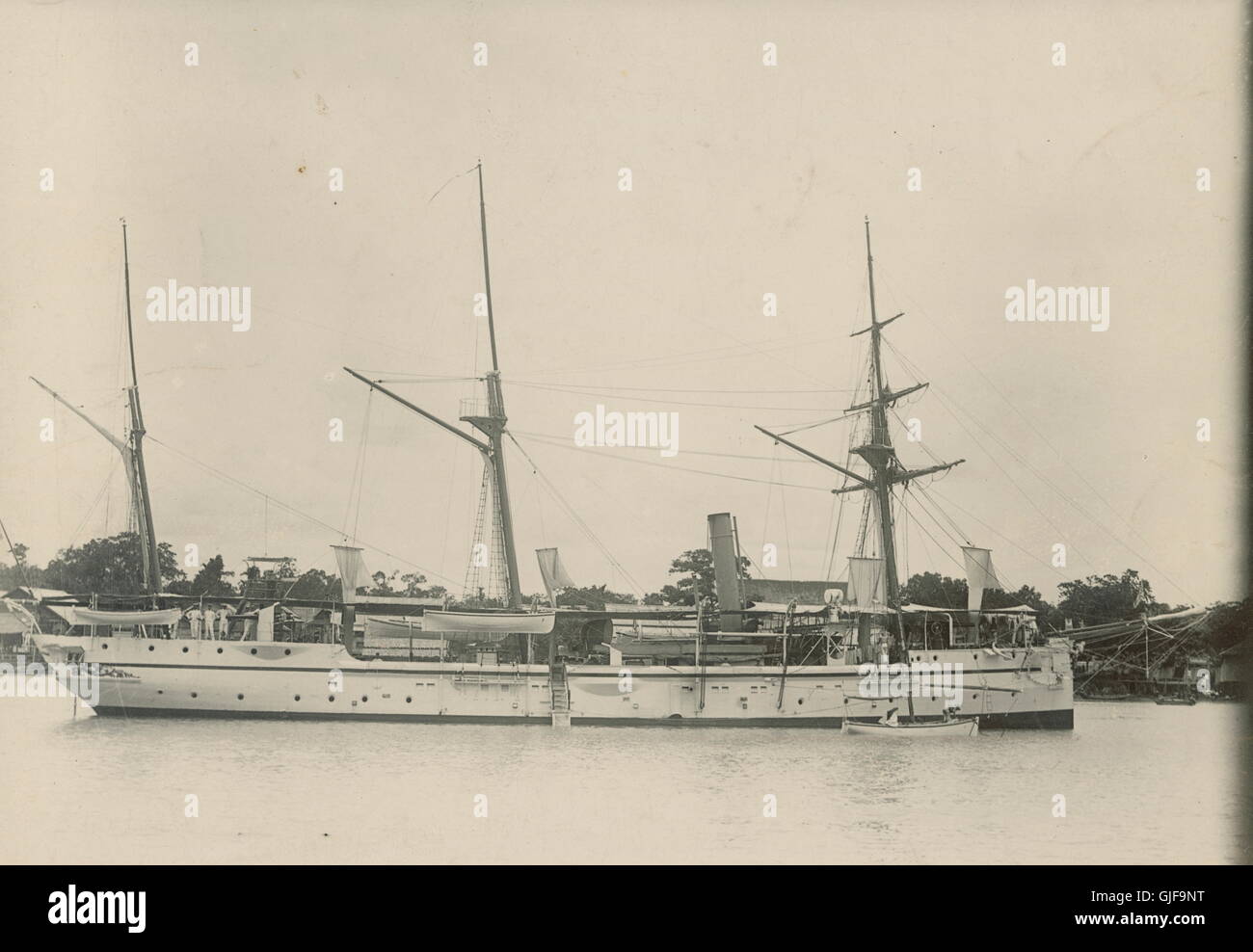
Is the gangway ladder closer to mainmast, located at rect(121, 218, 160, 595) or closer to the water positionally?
the water

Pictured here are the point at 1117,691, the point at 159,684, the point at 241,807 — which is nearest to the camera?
the point at 241,807

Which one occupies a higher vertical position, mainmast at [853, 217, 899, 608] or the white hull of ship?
mainmast at [853, 217, 899, 608]

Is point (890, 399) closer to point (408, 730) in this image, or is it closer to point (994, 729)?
point (994, 729)

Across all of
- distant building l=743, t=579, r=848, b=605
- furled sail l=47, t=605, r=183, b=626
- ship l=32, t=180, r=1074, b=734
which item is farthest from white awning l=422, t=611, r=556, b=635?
distant building l=743, t=579, r=848, b=605

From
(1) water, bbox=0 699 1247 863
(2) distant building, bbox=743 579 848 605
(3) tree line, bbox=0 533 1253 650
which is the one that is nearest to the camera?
(1) water, bbox=0 699 1247 863

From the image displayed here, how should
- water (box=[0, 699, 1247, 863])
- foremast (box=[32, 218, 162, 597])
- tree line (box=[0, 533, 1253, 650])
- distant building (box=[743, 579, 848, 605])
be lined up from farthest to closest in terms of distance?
distant building (box=[743, 579, 848, 605]) < tree line (box=[0, 533, 1253, 650]) < foremast (box=[32, 218, 162, 597]) < water (box=[0, 699, 1247, 863])
